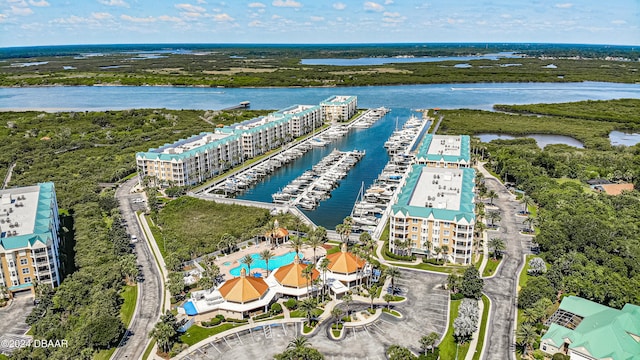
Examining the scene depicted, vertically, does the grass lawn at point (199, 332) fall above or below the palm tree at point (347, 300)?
below

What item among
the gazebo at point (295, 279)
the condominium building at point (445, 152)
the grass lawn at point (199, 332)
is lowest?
the grass lawn at point (199, 332)

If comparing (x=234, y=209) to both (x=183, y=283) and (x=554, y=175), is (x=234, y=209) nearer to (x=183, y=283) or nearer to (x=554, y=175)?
(x=183, y=283)

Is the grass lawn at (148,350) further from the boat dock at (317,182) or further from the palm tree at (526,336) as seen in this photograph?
the boat dock at (317,182)

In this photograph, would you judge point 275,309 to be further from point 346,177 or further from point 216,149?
point 216,149

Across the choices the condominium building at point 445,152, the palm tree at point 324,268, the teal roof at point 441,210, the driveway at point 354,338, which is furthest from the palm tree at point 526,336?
the condominium building at point 445,152

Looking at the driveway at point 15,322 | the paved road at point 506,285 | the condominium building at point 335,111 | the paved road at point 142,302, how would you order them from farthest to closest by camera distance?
the condominium building at point 335,111 → the driveway at point 15,322 → the paved road at point 506,285 → the paved road at point 142,302

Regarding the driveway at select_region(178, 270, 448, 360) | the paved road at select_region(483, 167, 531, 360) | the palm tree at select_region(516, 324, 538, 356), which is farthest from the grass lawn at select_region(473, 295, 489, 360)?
the driveway at select_region(178, 270, 448, 360)

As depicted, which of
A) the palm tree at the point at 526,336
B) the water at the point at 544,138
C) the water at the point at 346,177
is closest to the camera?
the palm tree at the point at 526,336

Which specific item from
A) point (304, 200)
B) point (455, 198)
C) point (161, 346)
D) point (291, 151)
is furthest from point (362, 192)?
point (161, 346)

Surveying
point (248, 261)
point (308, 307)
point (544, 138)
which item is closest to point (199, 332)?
point (248, 261)
